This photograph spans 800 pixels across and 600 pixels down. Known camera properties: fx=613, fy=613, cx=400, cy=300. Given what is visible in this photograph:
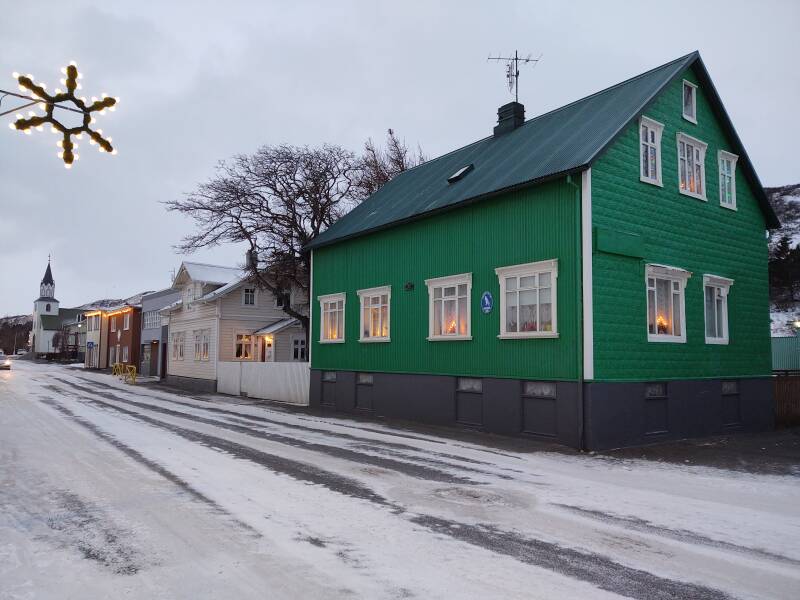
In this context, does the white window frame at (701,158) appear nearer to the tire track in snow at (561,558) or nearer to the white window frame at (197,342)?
the tire track in snow at (561,558)

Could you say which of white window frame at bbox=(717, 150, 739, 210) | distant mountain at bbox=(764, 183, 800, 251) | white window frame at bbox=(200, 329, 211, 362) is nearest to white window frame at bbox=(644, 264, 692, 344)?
white window frame at bbox=(717, 150, 739, 210)

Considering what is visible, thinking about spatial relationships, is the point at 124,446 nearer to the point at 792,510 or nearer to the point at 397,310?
the point at 397,310

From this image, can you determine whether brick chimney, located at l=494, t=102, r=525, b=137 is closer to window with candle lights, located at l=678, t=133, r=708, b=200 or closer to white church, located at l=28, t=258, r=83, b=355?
window with candle lights, located at l=678, t=133, r=708, b=200

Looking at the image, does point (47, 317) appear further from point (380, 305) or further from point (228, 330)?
point (380, 305)

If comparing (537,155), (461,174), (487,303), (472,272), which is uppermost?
(461,174)

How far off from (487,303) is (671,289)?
15.9ft

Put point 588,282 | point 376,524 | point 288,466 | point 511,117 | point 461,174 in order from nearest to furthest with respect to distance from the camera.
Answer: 1. point 376,524
2. point 288,466
3. point 588,282
4. point 461,174
5. point 511,117

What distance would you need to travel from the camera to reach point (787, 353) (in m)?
34.8

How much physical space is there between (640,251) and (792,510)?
317 inches

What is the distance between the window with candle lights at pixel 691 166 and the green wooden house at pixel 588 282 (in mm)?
53

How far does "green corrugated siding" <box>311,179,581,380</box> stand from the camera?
1475 centimetres

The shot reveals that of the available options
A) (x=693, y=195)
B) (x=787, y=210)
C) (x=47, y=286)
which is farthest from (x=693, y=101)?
(x=47, y=286)

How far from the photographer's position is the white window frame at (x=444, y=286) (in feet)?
57.5

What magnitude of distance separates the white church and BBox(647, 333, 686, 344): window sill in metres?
129
